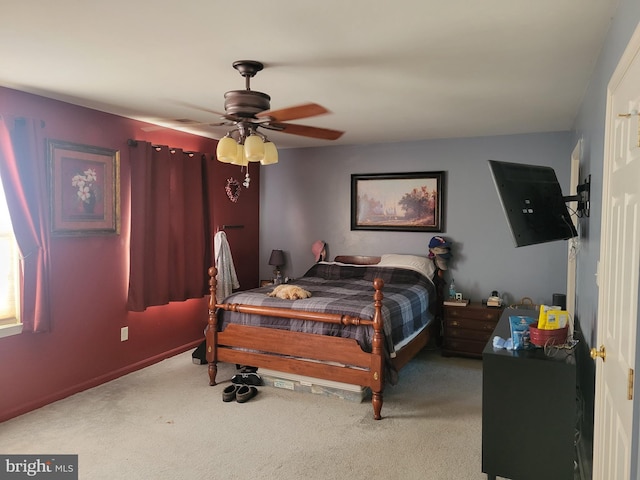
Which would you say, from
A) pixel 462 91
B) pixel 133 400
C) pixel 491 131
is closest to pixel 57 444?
pixel 133 400

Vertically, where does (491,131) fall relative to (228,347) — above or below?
above

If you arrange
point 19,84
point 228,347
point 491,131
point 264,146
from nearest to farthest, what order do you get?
1. point 264,146
2. point 19,84
3. point 228,347
4. point 491,131

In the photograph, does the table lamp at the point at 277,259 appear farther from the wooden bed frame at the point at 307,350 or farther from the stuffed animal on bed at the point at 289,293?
the wooden bed frame at the point at 307,350

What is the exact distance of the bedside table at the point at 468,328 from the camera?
4609mm

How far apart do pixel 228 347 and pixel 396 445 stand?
163 cm

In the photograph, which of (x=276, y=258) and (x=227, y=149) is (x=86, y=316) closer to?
(x=227, y=149)

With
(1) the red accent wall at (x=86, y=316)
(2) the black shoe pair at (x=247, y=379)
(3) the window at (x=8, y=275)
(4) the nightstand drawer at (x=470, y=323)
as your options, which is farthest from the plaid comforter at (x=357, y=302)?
(3) the window at (x=8, y=275)

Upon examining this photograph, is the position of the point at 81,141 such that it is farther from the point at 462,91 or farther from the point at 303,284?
the point at 462,91

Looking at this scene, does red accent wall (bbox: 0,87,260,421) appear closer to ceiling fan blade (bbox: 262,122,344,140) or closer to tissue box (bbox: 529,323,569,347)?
ceiling fan blade (bbox: 262,122,344,140)

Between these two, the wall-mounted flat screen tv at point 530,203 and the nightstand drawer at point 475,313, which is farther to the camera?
the nightstand drawer at point 475,313

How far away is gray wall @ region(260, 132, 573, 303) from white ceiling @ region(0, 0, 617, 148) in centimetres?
109

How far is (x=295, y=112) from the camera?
254 cm

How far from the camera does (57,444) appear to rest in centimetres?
291

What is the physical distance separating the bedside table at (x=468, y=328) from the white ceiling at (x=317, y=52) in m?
1.95
